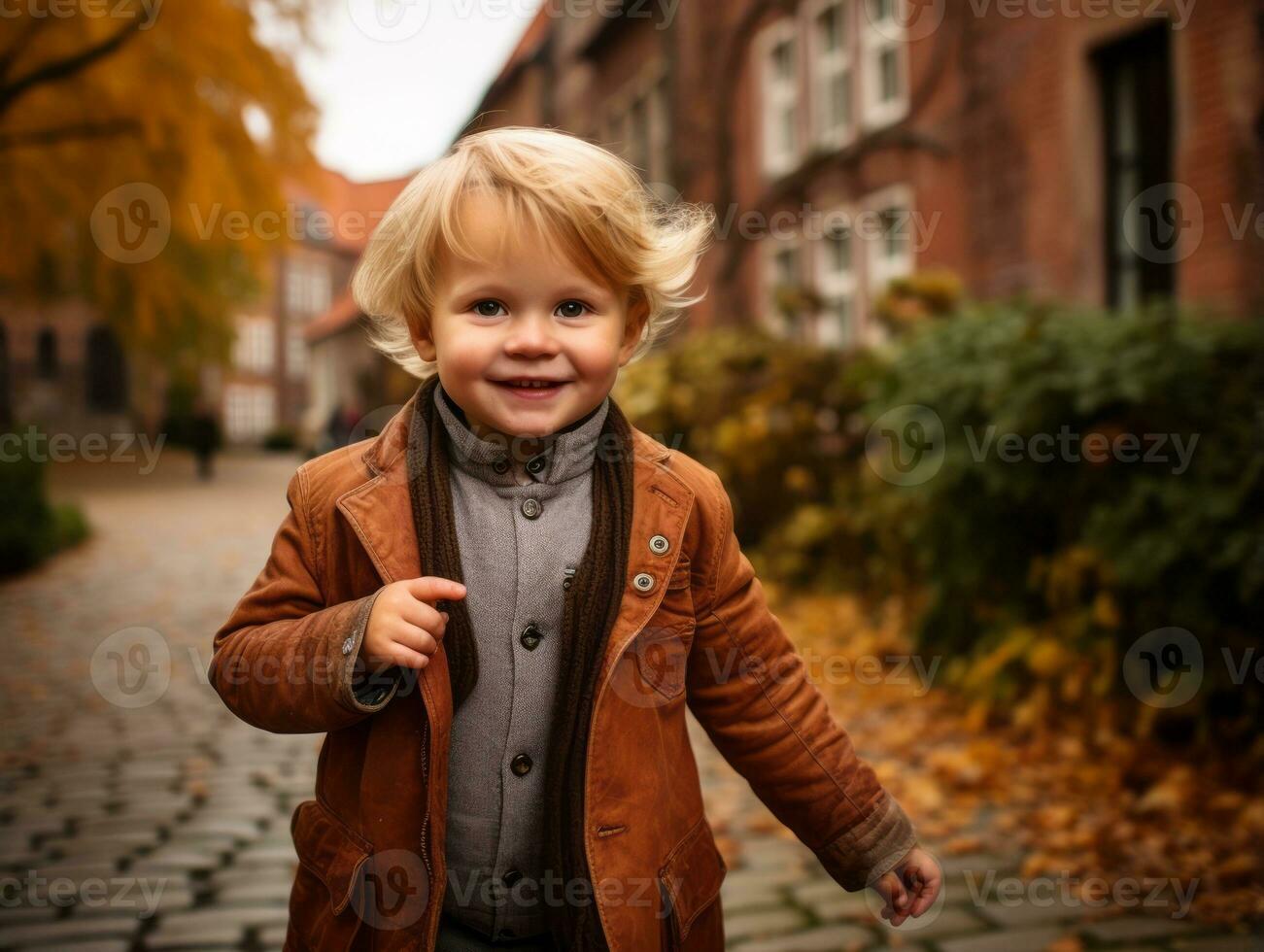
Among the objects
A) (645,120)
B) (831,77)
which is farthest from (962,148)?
(645,120)

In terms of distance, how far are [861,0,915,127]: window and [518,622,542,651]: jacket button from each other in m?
10.9

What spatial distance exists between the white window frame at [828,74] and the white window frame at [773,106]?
0.68m

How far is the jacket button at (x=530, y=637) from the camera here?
1705mm

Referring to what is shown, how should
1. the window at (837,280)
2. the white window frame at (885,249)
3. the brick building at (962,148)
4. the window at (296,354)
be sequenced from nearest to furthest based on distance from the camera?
the brick building at (962,148), the white window frame at (885,249), the window at (837,280), the window at (296,354)

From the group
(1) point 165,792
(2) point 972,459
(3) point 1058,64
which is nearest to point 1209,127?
(3) point 1058,64

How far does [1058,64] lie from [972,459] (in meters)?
5.56

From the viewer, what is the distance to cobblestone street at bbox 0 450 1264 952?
311cm

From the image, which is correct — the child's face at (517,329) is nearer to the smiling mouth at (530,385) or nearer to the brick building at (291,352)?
the smiling mouth at (530,385)

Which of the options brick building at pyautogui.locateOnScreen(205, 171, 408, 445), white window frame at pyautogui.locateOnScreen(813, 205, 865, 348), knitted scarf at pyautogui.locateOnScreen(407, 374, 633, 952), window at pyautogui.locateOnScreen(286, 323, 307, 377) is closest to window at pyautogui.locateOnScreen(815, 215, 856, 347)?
white window frame at pyautogui.locateOnScreen(813, 205, 865, 348)

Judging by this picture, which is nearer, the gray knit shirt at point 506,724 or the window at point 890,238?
the gray knit shirt at point 506,724

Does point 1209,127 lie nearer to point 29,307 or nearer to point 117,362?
point 29,307

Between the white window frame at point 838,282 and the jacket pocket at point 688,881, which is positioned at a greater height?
the white window frame at point 838,282

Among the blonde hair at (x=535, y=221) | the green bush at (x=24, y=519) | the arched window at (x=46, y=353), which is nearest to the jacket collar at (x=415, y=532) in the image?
the blonde hair at (x=535, y=221)

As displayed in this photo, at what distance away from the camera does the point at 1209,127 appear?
24.7 ft
